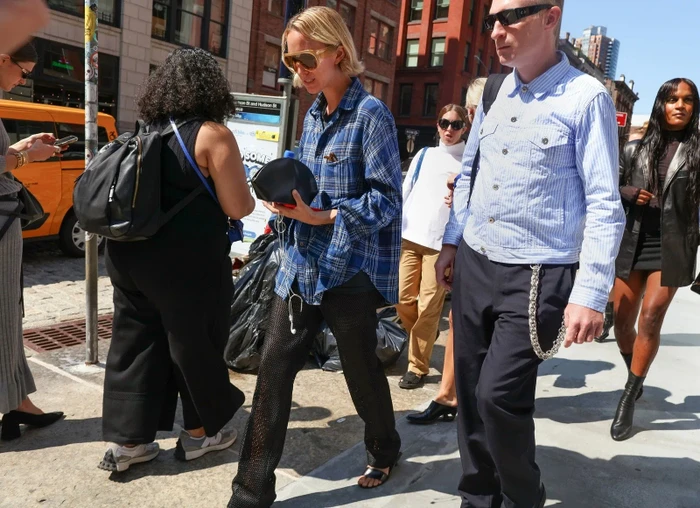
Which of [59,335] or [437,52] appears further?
[437,52]

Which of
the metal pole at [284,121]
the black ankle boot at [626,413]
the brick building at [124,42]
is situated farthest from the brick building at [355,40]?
the black ankle boot at [626,413]

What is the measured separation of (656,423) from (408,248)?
6.52 ft

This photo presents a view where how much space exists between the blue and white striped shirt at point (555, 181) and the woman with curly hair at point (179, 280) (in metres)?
1.14

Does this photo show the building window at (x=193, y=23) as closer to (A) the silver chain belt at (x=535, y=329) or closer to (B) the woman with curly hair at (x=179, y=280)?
(B) the woman with curly hair at (x=179, y=280)

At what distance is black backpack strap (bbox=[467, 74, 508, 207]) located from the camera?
99.0 inches

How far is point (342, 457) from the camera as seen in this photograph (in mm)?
3053

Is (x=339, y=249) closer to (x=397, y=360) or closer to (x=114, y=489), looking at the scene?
(x=114, y=489)

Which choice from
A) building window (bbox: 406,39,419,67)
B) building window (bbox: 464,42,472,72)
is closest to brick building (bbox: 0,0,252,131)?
building window (bbox: 406,39,419,67)

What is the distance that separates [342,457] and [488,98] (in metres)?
1.87

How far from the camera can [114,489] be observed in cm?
265

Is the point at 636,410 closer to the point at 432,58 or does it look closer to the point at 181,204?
the point at 181,204

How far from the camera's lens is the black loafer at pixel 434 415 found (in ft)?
11.7

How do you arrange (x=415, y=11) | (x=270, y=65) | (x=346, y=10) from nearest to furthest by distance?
1. (x=270, y=65)
2. (x=346, y=10)
3. (x=415, y=11)

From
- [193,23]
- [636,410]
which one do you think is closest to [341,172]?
[636,410]
